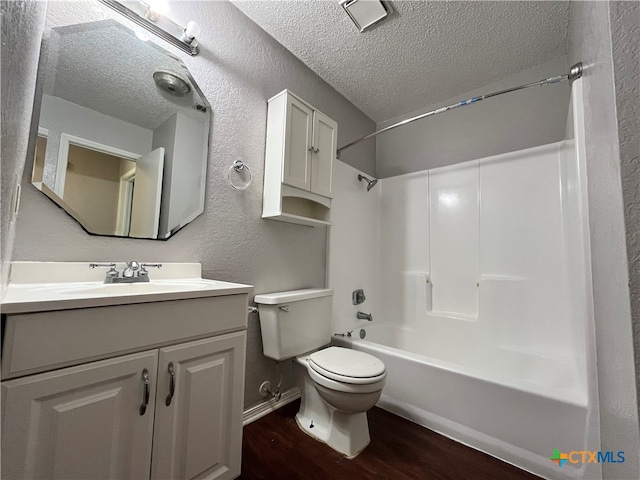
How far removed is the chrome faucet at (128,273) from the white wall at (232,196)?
0.04m

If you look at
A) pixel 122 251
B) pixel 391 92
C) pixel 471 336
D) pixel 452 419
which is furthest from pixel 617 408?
pixel 391 92

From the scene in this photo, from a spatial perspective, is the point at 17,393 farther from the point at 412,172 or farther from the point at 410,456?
the point at 412,172

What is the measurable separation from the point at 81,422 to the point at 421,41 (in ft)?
8.16

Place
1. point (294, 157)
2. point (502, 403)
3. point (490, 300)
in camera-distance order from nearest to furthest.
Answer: point (502, 403) < point (294, 157) < point (490, 300)

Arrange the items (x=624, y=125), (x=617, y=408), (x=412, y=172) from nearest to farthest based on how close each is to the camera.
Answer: (x=624, y=125) → (x=617, y=408) → (x=412, y=172)

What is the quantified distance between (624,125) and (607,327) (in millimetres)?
598

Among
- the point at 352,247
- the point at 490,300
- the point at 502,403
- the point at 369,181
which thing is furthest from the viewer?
the point at 369,181

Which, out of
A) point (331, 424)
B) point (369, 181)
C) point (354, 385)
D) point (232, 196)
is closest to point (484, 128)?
point (369, 181)

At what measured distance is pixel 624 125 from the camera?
0.53m

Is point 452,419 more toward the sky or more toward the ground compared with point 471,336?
more toward the ground

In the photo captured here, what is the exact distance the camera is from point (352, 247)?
231 cm

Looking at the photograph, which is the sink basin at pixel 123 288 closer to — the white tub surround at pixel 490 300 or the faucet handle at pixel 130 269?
the faucet handle at pixel 130 269

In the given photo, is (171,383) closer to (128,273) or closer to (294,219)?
(128,273)

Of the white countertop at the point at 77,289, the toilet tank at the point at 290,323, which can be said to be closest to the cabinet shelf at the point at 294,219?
the toilet tank at the point at 290,323
